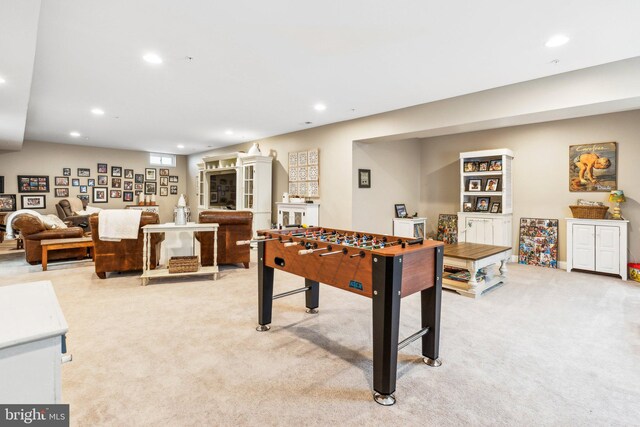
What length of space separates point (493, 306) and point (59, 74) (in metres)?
5.31

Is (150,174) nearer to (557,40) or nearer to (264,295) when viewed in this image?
(264,295)

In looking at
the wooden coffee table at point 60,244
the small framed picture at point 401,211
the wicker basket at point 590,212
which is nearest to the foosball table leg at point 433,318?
the wicker basket at point 590,212

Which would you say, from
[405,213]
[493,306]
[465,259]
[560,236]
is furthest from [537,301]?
[405,213]

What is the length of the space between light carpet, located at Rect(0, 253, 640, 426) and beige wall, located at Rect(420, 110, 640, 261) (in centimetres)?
173

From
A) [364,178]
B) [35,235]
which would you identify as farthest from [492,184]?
[35,235]

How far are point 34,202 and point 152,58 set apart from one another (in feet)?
25.1

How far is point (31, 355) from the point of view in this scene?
2.95 ft

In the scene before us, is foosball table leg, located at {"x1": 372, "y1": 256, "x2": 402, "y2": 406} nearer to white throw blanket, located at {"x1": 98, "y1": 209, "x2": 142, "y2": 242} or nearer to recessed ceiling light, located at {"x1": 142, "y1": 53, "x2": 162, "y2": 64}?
recessed ceiling light, located at {"x1": 142, "y1": 53, "x2": 162, "y2": 64}

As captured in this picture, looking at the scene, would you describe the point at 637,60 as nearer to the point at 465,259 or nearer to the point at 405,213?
the point at 465,259

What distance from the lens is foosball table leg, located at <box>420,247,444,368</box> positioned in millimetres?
2211

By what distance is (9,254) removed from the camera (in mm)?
6039

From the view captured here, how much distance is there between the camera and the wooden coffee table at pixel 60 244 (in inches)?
189

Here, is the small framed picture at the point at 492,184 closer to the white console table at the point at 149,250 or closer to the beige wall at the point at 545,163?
the beige wall at the point at 545,163

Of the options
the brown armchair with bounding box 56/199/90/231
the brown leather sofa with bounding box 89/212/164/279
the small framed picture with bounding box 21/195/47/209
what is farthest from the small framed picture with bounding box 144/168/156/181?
the brown leather sofa with bounding box 89/212/164/279
